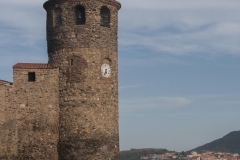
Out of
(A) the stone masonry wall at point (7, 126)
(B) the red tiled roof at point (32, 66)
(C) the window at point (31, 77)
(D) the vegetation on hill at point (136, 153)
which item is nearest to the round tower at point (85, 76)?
(B) the red tiled roof at point (32, 66)

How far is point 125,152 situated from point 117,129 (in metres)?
86.9

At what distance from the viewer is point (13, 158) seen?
22.7 metres

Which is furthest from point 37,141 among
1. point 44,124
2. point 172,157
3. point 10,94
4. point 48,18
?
point 172,157

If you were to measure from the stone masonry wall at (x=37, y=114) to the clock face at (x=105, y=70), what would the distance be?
92.8 inches

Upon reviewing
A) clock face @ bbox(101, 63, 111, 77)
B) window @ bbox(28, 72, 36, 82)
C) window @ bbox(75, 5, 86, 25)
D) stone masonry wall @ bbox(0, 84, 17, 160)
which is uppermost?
window @ bbox(75, 5, 86, 25)

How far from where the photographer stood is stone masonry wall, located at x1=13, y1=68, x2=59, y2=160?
2284cm

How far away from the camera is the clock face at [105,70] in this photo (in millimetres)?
23859

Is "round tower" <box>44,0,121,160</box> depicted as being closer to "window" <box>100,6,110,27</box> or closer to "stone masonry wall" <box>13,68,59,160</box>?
"window" <box>100,6,110,27</box>

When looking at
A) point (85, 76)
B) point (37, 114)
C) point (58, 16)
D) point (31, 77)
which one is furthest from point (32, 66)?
point (58, 16)

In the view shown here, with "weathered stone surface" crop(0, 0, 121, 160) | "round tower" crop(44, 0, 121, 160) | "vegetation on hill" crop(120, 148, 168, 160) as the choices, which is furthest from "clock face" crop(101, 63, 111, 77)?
"vegetation on hill" crop(120, 148, 168, 160)

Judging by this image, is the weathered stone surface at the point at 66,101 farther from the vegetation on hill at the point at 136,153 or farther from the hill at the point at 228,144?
the hill at the point at 228,144

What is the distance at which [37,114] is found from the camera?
907 inches

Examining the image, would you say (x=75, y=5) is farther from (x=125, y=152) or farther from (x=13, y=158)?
(x=125, y=152)

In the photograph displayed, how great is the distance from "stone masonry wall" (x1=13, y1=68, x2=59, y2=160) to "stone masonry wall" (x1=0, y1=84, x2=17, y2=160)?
22cm
